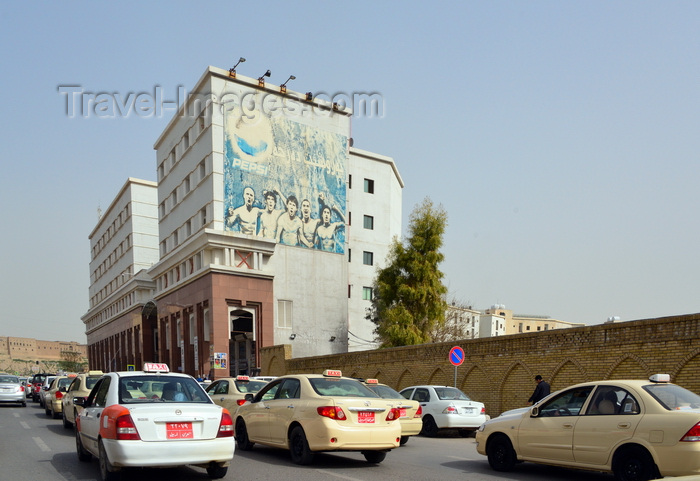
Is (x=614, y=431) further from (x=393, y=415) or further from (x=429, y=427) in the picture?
(x=429, y=427)

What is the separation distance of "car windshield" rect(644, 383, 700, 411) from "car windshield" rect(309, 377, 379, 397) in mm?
4711

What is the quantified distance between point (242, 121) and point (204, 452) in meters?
40.6

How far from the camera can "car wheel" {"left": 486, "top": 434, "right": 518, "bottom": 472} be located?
1145cm

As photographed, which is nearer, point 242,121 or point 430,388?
point 430,388

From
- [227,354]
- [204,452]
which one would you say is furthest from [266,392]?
[227,354]

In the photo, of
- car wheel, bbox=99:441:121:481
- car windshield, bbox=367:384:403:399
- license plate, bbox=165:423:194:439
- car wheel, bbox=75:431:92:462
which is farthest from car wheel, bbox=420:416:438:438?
car wheel, bbox=99:441:121:481

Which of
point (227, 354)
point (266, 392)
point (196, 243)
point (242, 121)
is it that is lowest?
point (227, 354)

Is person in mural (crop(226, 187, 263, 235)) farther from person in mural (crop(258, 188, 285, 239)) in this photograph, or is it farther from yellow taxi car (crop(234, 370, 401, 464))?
yellow taxi car (crop(234, 370, 401, 464))

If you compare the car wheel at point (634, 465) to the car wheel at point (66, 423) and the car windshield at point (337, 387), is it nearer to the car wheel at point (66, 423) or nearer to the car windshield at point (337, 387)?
the car windshield at point (337, 387)

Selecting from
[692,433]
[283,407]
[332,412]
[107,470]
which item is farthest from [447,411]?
[107,470]

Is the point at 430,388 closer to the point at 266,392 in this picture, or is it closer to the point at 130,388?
the point at 266,392

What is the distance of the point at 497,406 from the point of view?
24750 mm

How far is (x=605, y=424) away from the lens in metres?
9.81

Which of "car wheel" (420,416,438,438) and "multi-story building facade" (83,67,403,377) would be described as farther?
"multi-story building facade" (83,67,403,377)
